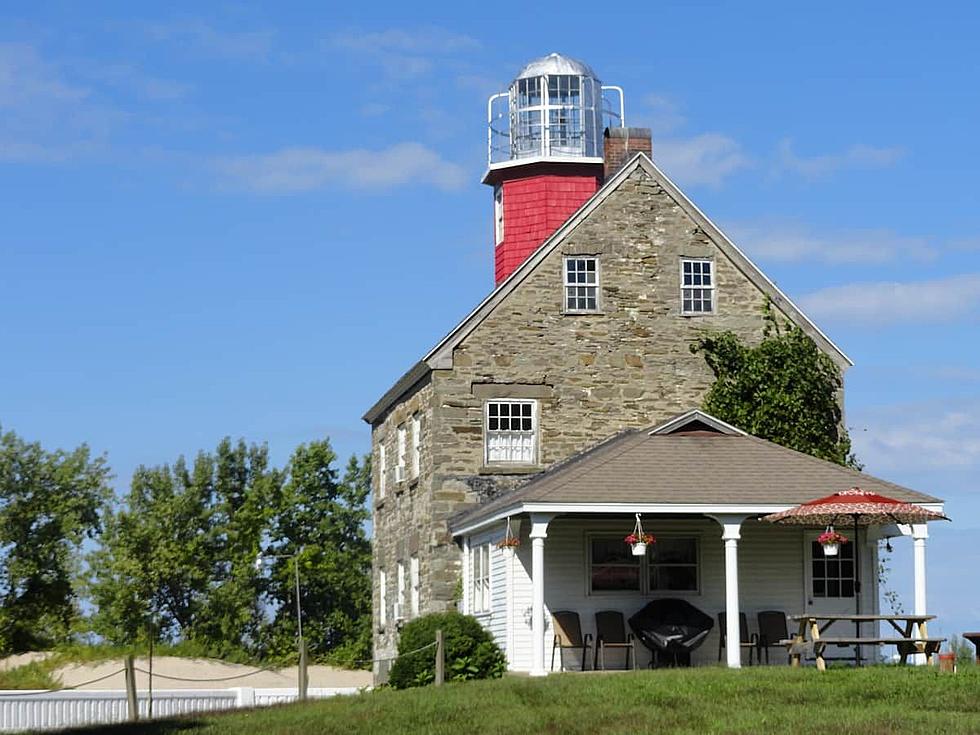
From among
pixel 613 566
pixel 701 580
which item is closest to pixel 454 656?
pixel 613 566

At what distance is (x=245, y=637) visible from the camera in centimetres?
5647

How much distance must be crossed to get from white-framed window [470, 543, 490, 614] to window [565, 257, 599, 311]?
17.0 ft

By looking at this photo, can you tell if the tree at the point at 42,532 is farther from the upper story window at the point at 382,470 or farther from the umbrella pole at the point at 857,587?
the umbrella pole at the point at 857,587

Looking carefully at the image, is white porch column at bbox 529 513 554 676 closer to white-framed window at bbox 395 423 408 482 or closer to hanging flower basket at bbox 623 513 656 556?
hanging flower basket at bbox 623 513 656 556

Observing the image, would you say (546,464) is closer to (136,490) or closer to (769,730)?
(769,730)

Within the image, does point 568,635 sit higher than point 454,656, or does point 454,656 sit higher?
point 568,635

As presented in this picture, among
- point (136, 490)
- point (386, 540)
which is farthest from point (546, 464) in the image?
point (136, 490)

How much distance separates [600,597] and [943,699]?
8.45 m

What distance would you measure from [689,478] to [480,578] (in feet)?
16.5

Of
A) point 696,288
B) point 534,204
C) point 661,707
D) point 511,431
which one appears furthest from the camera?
point 534,204

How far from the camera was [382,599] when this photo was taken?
123 ft

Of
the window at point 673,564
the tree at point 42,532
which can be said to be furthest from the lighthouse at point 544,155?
the tree at point 42,532

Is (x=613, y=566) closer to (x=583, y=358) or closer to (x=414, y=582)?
(x=583, y=358)

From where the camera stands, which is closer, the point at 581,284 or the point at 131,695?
the point at 131,695
